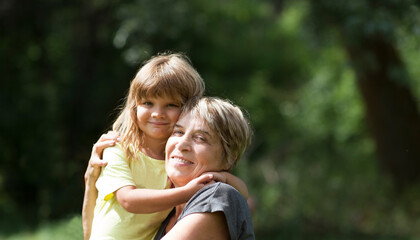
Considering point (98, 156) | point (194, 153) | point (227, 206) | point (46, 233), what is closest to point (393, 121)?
point (46, 233)

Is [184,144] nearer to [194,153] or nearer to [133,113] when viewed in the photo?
[194,153]

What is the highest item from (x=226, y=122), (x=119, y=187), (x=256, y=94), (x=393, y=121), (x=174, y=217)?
(x=226, y=122)

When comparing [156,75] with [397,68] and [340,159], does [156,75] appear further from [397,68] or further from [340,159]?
[340,159]

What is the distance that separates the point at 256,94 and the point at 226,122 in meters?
14.4

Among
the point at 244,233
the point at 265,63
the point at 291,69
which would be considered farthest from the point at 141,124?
the point at 291,69

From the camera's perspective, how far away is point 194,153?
2.48m

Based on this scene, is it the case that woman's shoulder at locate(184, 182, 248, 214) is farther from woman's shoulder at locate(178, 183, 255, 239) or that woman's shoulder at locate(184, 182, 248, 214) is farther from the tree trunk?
the tree trunk

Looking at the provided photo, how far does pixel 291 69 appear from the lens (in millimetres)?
16906

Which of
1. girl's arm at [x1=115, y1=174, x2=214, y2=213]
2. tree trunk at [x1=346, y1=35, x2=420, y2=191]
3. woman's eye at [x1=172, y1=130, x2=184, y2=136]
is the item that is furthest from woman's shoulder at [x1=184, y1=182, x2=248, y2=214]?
tree trunk at [x1=346, y1=35, x2=420, y2=191]

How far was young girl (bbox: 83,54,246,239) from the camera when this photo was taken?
264cm

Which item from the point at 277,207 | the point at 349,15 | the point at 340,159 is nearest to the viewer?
the point at 349,15

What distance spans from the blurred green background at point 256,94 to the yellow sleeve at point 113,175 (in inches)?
87.4

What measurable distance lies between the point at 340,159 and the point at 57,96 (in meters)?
6.17

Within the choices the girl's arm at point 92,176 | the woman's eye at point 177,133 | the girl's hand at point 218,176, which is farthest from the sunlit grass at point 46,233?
the girl's hand at point 218,176
